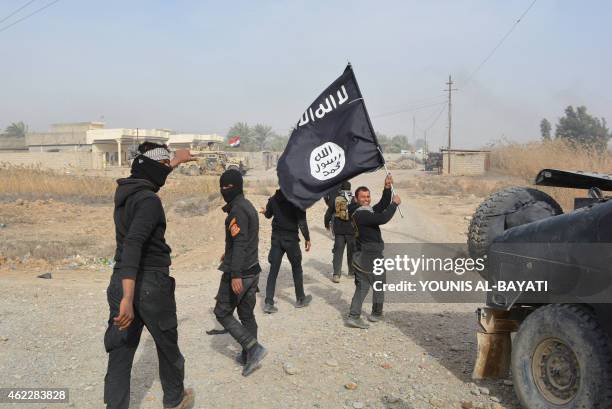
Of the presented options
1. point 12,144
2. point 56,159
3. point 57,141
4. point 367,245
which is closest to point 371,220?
point 367,245

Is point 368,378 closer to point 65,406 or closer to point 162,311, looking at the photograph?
point 162,311

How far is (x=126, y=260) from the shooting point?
308 centimetres

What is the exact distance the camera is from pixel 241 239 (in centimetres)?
446

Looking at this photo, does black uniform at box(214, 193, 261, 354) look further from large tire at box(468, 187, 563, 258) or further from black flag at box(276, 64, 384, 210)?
large tire at box(468, 187, 563, 258)

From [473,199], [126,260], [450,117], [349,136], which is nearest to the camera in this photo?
[126,260]

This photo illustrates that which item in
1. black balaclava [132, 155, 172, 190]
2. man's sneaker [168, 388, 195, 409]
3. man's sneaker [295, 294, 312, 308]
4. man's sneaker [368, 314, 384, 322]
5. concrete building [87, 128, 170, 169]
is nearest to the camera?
black balaclava [132, 155, 172, 190]

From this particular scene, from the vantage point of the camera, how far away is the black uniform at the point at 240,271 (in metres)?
4.42

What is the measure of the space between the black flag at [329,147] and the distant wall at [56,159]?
143 feet

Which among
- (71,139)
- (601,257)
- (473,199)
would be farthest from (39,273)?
(71,139)

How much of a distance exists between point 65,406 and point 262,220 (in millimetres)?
10240

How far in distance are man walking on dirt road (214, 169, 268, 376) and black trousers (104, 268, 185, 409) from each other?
99 cm

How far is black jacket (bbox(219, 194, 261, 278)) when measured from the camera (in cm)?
441

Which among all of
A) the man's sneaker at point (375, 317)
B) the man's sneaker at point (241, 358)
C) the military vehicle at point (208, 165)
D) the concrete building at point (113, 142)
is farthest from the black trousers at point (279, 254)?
the concrete building at point (113, 142)

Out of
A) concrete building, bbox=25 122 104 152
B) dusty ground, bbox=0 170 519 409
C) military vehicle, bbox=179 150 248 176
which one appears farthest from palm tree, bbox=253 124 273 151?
dusty ground, bbox=0 170 519 409
